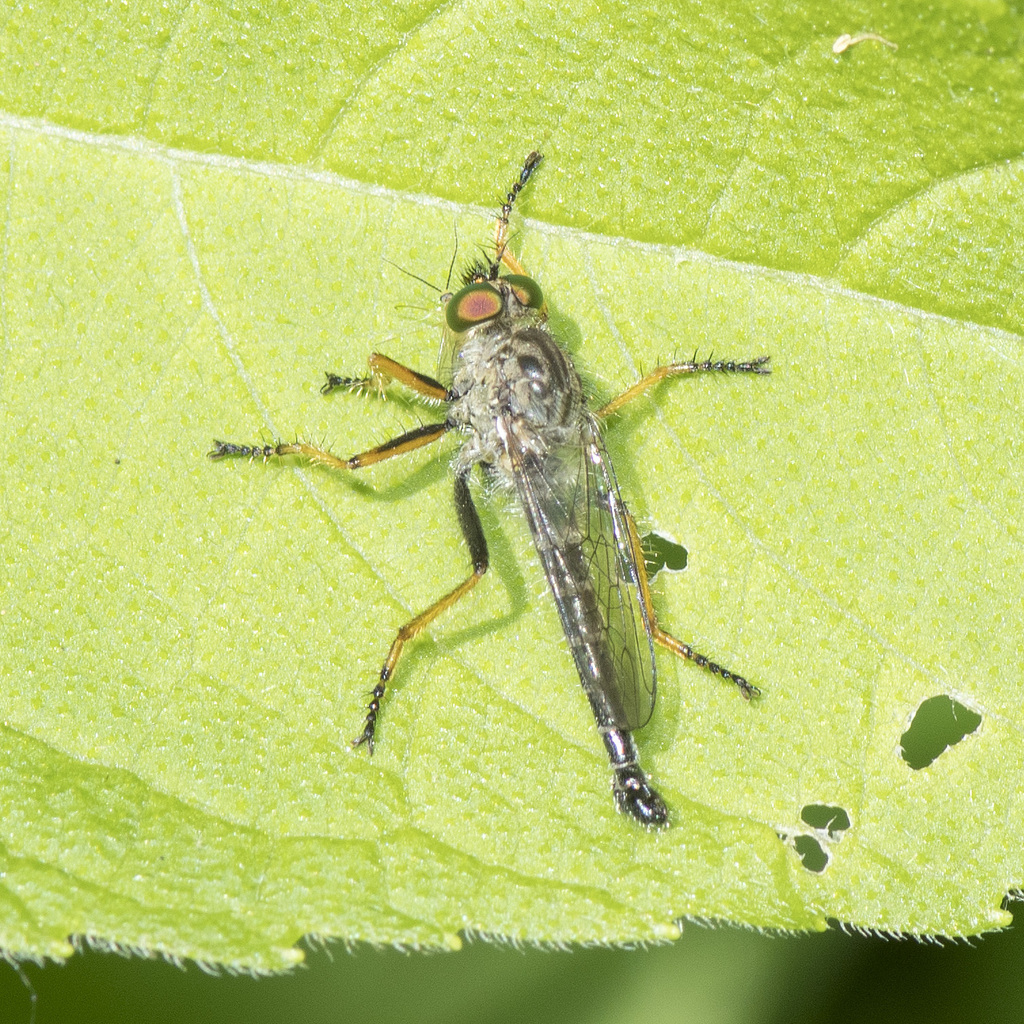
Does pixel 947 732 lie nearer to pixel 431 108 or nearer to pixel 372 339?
pixel 372 339

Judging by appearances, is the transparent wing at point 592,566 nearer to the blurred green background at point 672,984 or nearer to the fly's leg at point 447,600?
the fly's leg at point 447,600


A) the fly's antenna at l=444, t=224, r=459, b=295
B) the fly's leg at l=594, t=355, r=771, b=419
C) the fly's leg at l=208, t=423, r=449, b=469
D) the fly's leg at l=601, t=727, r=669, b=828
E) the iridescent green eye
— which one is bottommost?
the fly's leg at l=601, t=727, r=669, b=828

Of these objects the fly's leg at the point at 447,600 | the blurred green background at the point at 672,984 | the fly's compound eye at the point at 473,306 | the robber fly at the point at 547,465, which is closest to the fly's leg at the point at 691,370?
the robber fly at the point at 547,465

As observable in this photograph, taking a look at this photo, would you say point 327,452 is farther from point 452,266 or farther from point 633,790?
point 633,790

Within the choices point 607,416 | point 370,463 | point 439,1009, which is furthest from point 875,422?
point 439,1009

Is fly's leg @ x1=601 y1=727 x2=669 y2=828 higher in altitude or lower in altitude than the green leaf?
lower

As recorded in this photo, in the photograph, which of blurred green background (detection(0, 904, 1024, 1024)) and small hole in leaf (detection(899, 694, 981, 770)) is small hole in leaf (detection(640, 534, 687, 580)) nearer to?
small hole in leaf (detection(899, 694, 981, 770))

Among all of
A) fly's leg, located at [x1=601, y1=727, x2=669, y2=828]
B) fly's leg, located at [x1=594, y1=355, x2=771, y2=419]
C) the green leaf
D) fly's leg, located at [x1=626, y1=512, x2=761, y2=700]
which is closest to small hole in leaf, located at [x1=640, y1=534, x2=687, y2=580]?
fly's leg, located at [x1=626, y1=512, x2=761, y2=700]
